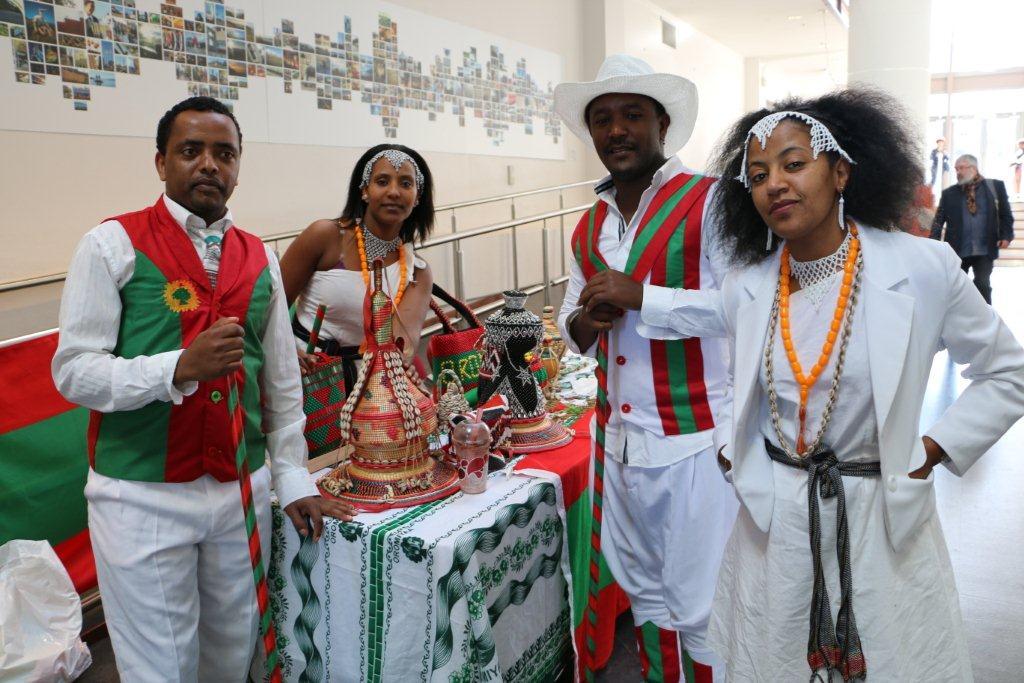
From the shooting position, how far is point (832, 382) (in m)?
1.51

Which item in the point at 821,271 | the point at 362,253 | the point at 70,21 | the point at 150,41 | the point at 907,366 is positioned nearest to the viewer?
the point at 907,366

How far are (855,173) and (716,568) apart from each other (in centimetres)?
106

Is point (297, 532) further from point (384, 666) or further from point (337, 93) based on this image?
point (337, 93)

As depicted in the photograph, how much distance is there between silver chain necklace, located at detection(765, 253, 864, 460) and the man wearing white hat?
307 mm

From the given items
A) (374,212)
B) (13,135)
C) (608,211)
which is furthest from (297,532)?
(13,135)

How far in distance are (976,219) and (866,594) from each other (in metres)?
7.36

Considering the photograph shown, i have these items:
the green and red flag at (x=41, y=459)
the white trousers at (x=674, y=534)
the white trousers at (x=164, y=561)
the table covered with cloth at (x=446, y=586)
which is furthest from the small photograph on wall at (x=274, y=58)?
the white trousers at (x=674, y=534)

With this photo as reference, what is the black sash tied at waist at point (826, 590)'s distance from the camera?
4.89 ft

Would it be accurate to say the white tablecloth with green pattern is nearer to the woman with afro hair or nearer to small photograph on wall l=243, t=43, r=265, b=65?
the woman with afro hair

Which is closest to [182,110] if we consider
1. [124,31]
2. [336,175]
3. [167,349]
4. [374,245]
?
[167,349]

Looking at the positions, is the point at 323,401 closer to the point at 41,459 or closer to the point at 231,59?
the point at 41,459

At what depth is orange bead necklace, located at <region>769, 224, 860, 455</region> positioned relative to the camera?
151 cm

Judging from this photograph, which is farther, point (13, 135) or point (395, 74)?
point (395, 74)

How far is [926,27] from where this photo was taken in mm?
9656
